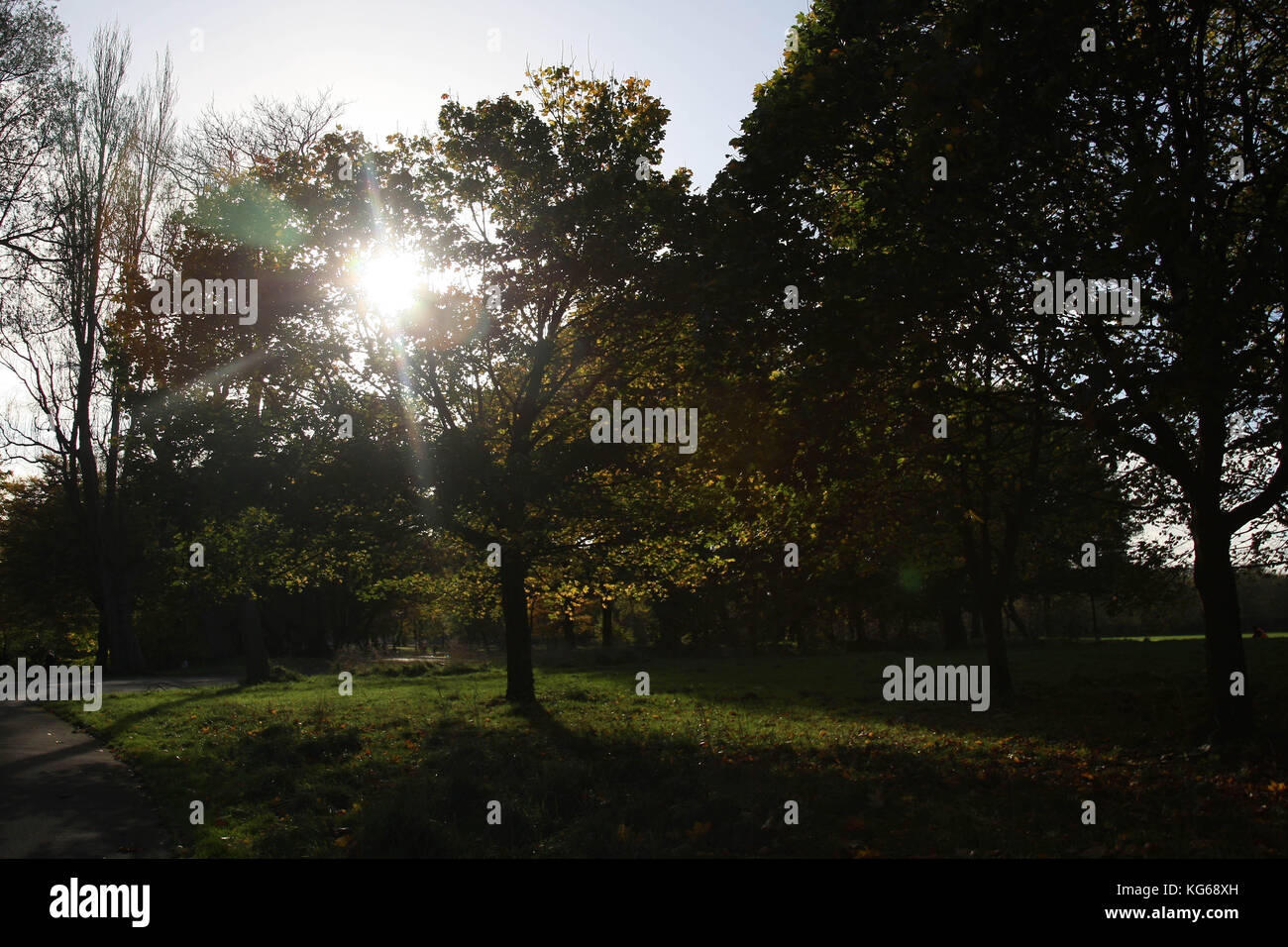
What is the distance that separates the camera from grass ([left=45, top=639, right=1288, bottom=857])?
7.11 meters

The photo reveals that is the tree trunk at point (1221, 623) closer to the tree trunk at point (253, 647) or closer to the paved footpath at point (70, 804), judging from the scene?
the paved footpath at point (70, 804)

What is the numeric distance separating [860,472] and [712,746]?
4.80 metres

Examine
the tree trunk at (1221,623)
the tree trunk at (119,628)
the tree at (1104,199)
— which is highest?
the tree at (1104,199)

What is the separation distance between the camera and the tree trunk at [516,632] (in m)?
19.1

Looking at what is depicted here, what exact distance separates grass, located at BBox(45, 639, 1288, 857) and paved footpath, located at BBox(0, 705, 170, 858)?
344 millimetres

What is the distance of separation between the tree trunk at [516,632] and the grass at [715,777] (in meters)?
0.63

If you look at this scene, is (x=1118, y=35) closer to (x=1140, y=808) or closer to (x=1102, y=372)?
(x=1102, y=372)

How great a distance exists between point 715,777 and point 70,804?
759cm

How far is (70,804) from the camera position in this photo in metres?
9.28

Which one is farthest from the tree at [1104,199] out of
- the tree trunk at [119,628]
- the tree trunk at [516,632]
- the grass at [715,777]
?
the tree trunk at [119,628]

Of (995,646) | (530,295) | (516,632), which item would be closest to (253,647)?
(516,632)

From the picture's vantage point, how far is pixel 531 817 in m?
7.88

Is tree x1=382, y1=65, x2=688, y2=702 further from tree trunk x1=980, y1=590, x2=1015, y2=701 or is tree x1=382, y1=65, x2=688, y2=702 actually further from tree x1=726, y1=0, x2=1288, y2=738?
tree trunk x1=980, y1=590, x2=1015, y2=701

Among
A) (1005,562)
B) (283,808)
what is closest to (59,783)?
(283,808)
